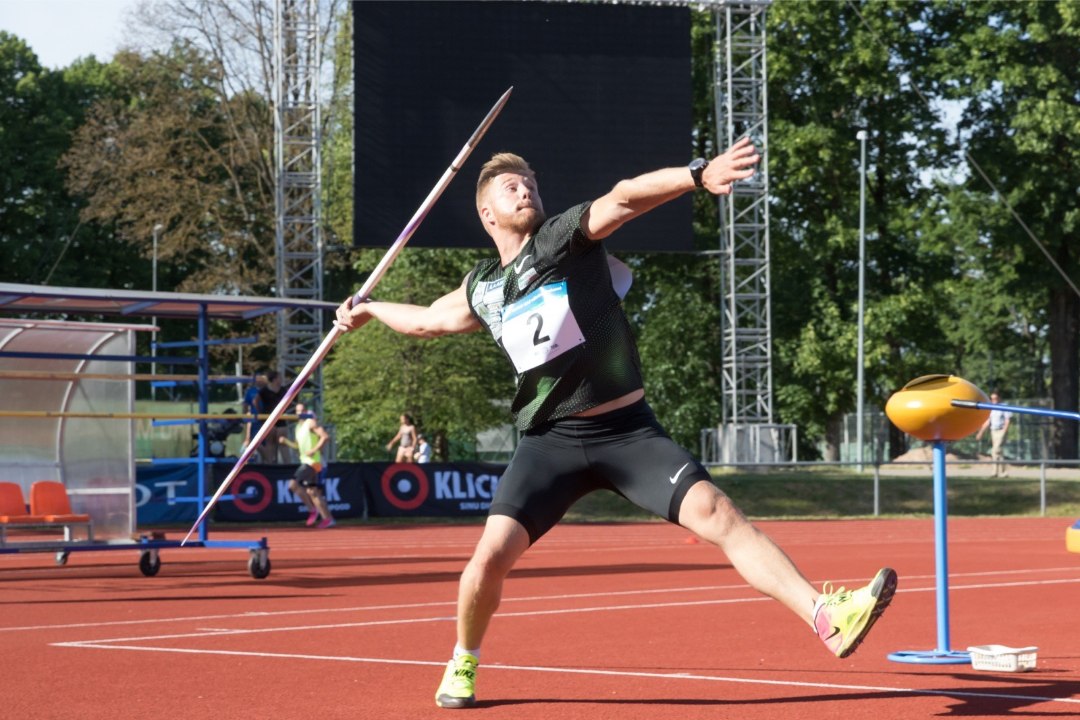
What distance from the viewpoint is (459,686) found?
6.42 m

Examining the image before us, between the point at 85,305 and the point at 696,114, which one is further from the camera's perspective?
the point at 696,114

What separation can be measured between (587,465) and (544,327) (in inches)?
22.6

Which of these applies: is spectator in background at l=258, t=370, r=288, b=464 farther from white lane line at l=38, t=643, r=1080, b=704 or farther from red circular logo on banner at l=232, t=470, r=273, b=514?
white lane line at l=38, t=643, r=1080, b=704

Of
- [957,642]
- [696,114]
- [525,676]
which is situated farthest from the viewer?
[696,114]

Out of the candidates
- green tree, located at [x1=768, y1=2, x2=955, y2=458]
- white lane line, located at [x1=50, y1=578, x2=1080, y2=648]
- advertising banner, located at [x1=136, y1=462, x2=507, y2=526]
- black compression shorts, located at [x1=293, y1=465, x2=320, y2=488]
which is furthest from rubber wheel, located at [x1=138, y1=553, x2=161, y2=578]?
green tree, located at [x1=768, y1=2, x2=955, y2=458]

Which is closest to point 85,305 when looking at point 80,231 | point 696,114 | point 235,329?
point 696,114

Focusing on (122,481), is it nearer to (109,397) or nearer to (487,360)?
(109,397)

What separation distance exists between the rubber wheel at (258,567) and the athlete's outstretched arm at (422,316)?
8.09m

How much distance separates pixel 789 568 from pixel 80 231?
52.5 meters

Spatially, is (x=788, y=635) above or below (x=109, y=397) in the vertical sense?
below

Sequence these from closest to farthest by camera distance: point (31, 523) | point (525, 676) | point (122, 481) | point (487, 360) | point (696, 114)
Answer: point (525, 676) < point (31, 523) < point (122, 481) < point (487, 360) < point (696, 114)

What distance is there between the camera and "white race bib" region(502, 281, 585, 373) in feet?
20.1

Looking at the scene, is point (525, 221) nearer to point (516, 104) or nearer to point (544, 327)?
point (544, 327)

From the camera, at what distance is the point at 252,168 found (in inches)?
1716
